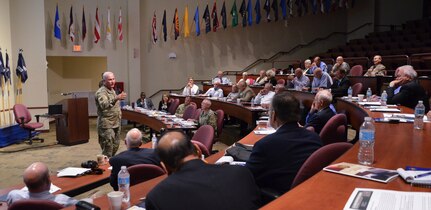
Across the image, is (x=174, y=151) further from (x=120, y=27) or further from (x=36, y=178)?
(x=120, y=27)

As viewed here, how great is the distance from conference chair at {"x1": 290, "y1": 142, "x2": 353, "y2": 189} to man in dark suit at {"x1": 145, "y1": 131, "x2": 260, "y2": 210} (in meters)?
0.38

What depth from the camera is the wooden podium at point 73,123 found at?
348 inches

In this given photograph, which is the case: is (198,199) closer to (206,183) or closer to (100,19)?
(206,183)

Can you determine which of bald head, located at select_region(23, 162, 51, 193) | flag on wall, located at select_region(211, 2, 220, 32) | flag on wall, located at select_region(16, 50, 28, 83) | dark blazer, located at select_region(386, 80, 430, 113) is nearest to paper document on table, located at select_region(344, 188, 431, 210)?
bald head, located at select_region(23, 162, 51, 193)

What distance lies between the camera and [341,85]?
809 cm

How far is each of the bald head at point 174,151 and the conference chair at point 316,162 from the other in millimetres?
638

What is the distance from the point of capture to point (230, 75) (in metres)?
14.8

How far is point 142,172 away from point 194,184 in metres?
1.52

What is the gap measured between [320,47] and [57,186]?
1468cm

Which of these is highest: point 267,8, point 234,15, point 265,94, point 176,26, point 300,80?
point 267,8

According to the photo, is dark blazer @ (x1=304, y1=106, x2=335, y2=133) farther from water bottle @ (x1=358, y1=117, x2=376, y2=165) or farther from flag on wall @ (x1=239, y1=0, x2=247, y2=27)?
flag on wall @ (x1=239, y1=0, x2=247, y2=27)

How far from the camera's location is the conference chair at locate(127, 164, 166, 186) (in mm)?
3154

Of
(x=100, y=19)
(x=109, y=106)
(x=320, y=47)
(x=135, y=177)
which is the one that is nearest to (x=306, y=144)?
(x=135, y=177)

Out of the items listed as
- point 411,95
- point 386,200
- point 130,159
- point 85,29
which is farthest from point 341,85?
point 85,29
